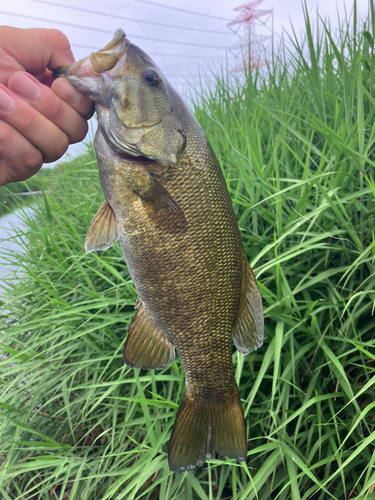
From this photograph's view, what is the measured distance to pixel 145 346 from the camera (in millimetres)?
953

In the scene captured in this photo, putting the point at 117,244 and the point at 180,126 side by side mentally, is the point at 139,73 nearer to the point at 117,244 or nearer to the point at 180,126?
the point at 180,126

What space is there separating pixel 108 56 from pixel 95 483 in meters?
1.65

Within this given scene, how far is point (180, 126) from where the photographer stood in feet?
2.96

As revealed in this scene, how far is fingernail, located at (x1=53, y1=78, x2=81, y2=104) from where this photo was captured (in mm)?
915

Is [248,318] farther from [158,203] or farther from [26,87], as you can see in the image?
[26,87]

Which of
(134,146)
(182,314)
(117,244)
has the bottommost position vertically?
(182,314)

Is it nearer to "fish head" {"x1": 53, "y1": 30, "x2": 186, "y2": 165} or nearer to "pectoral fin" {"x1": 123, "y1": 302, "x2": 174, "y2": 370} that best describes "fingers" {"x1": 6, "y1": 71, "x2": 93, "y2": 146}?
"fish head" {"x1": 53, "y1": 30, "x2": 186, "y2": 165}

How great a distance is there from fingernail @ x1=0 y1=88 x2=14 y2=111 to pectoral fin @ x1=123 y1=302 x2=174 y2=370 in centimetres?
62

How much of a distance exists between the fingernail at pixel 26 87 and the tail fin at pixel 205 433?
0.93 m

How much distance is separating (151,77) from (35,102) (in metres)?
0.32

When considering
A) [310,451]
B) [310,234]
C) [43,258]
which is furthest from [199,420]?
[43,258]

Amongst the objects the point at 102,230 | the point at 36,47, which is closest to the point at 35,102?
the point at 36,47

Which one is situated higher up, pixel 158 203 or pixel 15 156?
pixel 15 156

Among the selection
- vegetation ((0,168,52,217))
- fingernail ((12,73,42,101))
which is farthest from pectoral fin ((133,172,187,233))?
vegetation ((0,168,52,217))
